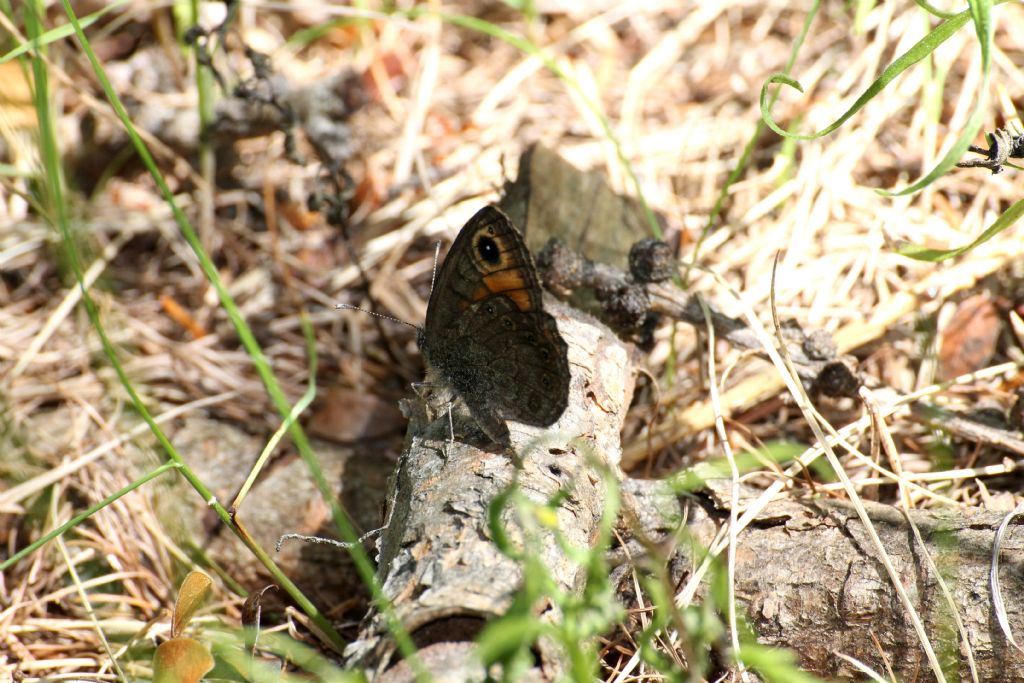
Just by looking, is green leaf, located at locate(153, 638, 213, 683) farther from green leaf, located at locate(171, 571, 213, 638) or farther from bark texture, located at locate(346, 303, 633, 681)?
bark texture, located at locate(346, 303, 633, 681)

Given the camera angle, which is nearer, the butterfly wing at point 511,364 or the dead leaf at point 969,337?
the butterfly wing at point 511,364

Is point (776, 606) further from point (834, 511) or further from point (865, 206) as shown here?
point (865, 206)

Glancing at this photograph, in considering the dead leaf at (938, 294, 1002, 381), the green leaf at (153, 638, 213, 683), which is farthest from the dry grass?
the green leaf at (153, 638, 213, 683)

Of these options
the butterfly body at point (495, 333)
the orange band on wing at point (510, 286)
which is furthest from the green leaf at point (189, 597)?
the orange band on wing at point (510, 286)

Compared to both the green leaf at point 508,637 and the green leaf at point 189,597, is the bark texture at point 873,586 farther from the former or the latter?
the green leaf at point 189,597

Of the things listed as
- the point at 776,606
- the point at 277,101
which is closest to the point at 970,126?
the point at 776,606

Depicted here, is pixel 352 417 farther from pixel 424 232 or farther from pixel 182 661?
pixel 182 661
